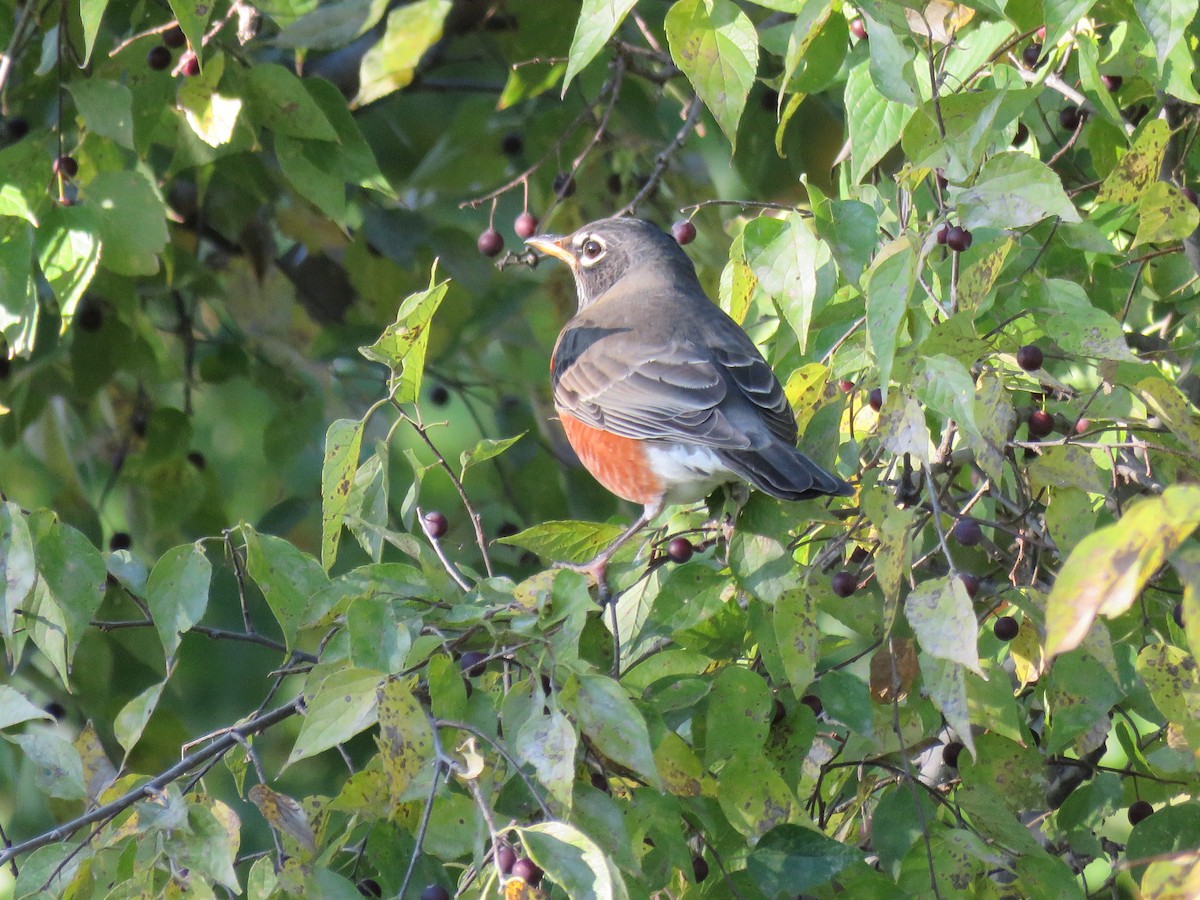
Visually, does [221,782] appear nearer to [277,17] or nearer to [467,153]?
[467,153]

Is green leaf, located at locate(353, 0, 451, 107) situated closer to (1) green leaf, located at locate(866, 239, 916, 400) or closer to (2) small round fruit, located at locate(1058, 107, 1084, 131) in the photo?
(2) small round fruit, located at locate(1058, 107, 1084, 131)

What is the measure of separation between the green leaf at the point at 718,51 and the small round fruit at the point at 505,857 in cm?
113

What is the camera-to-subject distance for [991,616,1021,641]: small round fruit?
2.14 metres

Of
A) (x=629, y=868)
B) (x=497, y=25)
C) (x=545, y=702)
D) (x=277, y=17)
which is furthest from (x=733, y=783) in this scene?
(x=497, y=25)

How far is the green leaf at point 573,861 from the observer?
145 cm

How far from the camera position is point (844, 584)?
2.17 meters

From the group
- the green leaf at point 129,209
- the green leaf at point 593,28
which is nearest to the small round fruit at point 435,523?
the green leaf at point 593,28

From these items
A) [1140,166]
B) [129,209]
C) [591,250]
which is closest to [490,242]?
[591,250]

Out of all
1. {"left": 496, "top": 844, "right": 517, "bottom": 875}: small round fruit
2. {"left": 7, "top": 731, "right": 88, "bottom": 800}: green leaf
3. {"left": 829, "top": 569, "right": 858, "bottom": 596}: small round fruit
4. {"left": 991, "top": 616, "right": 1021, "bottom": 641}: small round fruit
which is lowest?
{"left": 991, "top": 616, "right": 1021, "bottom": 641}: small round fruit

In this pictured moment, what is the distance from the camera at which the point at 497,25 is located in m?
4.38

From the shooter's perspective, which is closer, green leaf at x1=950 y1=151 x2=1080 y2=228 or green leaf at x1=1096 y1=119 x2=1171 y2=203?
green leaf at x1=950 y1=151 x2=1080 y2=228

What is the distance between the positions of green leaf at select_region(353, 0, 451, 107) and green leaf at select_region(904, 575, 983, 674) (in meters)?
2.20

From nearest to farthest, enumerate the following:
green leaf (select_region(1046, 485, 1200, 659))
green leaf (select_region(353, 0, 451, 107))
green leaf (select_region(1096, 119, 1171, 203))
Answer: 1. green leaf (select_region(1046, 485, 1200, 659))
2. green leaf (select_region(1096, 119, 1171, 203))
3. green leaf (select_region(353, 0, 451, 107))

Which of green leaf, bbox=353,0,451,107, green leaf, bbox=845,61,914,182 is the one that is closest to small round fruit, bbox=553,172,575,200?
green leaf, bbox=353,0,451,107
